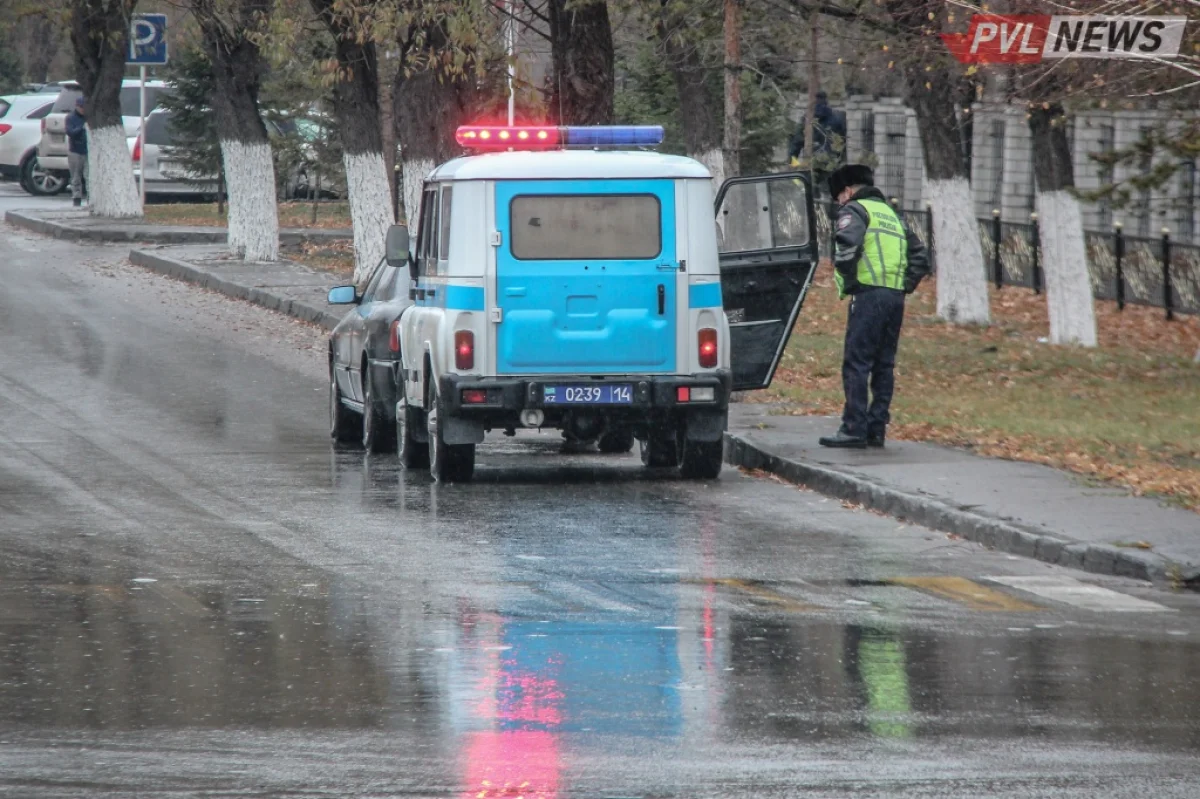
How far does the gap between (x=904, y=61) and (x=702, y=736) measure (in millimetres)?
14756

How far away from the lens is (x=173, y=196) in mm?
44500

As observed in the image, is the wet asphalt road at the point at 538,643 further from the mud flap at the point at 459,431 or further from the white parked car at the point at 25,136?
the white parked car at the point at 25,136

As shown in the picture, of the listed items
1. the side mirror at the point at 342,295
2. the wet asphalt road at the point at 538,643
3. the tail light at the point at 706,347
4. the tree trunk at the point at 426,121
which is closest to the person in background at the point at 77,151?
the tree trunk at the point at 426,121

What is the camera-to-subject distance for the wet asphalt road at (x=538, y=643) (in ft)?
19.6

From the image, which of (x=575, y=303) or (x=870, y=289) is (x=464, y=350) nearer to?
(x=575, y=303)

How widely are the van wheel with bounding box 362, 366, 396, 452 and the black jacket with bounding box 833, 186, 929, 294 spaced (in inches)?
127

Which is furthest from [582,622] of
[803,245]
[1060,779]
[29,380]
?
[29,380]

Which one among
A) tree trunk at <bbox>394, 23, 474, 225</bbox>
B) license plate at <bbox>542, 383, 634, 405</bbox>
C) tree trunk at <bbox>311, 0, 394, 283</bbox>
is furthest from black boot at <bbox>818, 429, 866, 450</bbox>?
tree trunk at <bbox>311, 0, 394, 283</bbox>

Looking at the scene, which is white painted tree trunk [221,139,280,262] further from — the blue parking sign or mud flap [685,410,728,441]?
mud flap [685,410,728,441]

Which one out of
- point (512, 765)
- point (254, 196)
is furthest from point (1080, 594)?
point (254, 196)

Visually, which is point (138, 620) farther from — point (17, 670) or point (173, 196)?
point (173, 196)

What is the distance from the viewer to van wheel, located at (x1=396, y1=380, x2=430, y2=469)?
1352cm

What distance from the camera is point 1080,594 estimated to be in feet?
30.3

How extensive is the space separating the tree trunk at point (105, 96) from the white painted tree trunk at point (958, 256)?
581 inches
